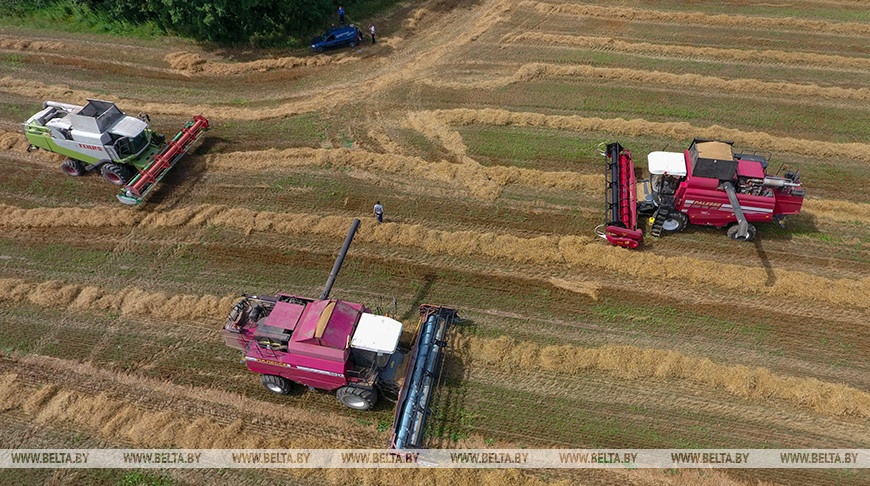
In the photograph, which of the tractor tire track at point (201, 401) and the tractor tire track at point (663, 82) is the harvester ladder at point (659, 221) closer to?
the tractor tire track at point (663, 82)

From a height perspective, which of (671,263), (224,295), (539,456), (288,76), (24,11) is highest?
(24,11)

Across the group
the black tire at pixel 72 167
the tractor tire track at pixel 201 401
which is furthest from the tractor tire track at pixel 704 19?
the tractor tire track at pixel 201 401

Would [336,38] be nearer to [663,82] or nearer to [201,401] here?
[663,82]

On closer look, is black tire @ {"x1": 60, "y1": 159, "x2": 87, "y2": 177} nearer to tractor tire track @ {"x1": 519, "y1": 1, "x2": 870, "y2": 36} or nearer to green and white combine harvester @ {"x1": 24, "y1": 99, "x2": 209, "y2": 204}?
green and white combine harvester @ {"x1": 24, "y1": 99, "x2": 209, "y2": 204}

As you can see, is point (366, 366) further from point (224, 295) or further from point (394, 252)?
point (224, 295)

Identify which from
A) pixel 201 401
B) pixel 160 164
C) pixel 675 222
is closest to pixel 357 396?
pixel 201 401

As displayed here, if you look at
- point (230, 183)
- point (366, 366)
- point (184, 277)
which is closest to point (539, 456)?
point (366, 366)
